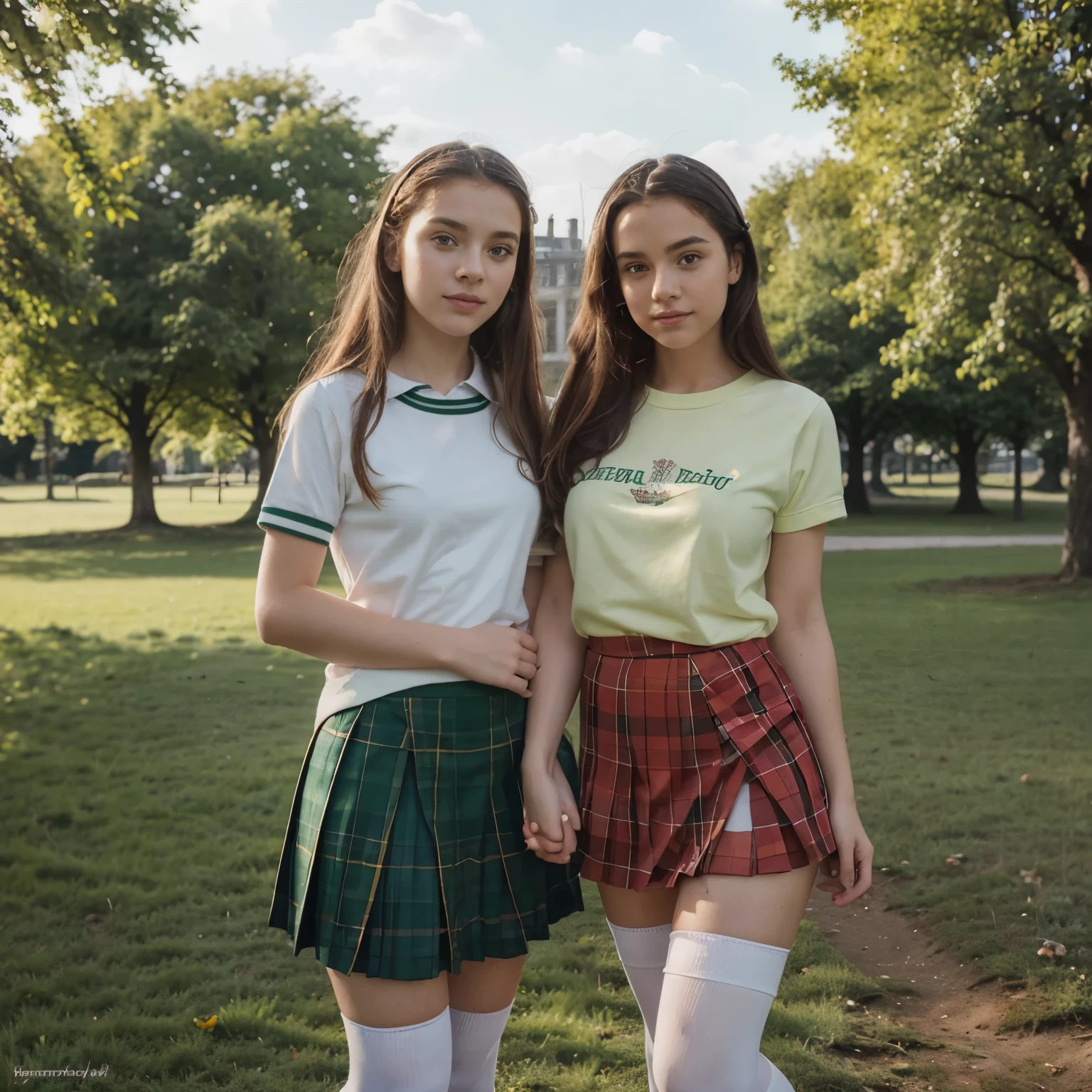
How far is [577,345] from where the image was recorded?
280cm

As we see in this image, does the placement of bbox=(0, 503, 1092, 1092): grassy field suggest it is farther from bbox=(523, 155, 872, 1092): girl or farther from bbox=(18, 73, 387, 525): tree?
bbox=(18, 73, 387, 525): tree

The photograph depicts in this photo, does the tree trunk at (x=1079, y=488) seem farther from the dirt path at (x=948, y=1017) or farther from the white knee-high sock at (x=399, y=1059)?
the white knee-high sock at (x=399, y=1059)

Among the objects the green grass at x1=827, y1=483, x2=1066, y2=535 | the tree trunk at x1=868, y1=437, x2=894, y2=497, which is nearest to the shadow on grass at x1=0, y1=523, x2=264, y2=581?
the green grass at x1=827, y1=483, x2=1066, y2=535

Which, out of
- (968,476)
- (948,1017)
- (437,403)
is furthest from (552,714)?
(968,476)

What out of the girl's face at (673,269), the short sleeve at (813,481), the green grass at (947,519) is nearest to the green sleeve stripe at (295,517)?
the girl's face at (673,269)

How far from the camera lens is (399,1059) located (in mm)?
2240

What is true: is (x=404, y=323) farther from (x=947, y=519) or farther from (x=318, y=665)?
(x=947, y=519)

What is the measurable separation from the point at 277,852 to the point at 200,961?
134cm

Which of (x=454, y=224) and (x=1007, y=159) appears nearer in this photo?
(x=454, y=224)

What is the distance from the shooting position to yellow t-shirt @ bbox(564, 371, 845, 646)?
7.91 ft

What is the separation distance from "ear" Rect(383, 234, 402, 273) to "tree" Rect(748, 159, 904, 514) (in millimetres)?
29912

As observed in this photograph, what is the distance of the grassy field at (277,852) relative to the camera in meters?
4.07

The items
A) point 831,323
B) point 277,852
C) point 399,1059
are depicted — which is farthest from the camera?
point 831,323

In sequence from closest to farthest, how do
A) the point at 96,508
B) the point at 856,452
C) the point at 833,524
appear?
the point at 833,524 → the point at 856,452 → the point at 96,508
